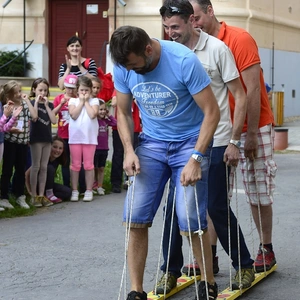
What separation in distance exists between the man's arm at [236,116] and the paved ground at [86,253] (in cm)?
104

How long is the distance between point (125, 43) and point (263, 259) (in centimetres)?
244

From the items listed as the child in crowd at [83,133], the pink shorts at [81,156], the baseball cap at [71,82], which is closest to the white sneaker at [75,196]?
the child in crowd at [83,133]

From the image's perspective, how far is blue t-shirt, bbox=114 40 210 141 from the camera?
205 inches

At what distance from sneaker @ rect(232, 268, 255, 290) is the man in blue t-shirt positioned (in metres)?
0.48

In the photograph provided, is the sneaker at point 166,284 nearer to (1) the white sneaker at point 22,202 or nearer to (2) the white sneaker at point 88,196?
(1) the white sneaker at point 22,202

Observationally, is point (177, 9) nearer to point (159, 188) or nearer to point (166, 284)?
point (159, 188)

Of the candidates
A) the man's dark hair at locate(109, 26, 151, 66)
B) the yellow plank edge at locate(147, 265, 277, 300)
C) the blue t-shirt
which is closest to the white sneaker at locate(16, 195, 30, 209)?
the yellow plank edge at locate(147, 265, 277, 300)

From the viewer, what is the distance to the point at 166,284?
5863 millimetres

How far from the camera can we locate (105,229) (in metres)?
8.56

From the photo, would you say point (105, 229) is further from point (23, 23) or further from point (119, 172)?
point (23, 23)

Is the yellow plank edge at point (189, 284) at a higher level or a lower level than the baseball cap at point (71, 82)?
lower

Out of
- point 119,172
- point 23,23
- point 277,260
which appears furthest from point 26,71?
point 277,260

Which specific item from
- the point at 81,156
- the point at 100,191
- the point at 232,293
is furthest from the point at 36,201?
the point at 232,293

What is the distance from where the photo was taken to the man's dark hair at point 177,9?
5.56 meters
